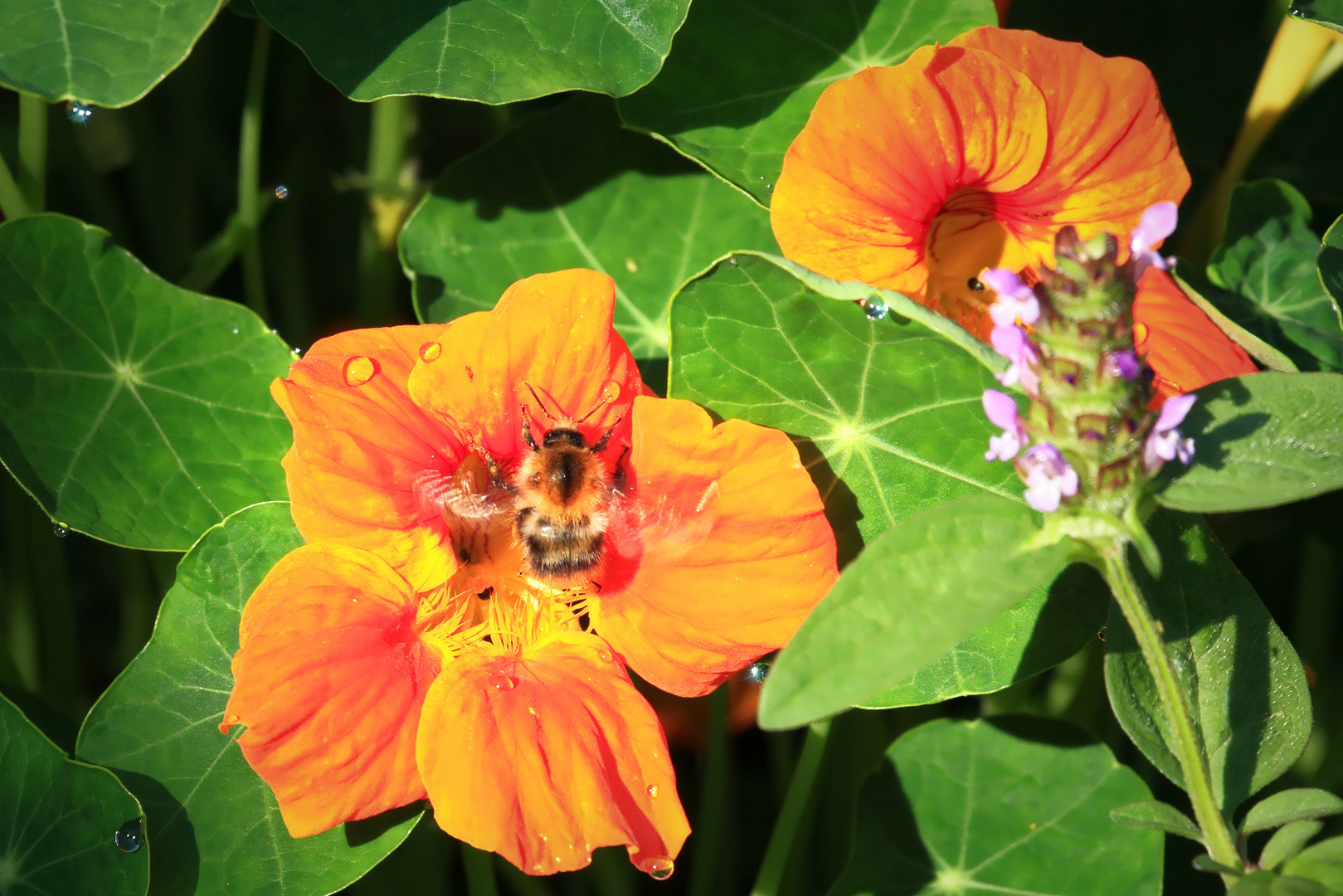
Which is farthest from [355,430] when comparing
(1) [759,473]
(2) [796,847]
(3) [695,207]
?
(2) [796,847]

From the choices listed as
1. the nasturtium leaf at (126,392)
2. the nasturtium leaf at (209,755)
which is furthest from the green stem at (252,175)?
the nasturtium leaf at (209,755)

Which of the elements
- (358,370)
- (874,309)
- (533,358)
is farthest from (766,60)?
(358,370)

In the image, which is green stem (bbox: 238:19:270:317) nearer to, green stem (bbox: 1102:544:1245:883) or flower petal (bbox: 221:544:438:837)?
flower petal (bbox: 221:544:438:837)

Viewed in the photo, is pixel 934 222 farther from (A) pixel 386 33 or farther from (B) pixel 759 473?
(A) pixel 386 33

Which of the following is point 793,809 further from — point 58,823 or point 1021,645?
point 58,823

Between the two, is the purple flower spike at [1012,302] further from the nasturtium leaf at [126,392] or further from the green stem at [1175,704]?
the nasturtium leaf at [126,392]

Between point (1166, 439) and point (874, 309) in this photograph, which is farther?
point (874, 309)
